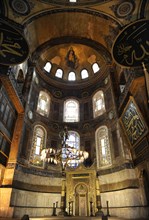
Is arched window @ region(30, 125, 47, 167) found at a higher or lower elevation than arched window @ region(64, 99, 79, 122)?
lower

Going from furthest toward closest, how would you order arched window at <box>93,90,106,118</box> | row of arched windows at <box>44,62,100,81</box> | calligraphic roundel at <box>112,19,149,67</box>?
1. row of arched windows at <box>44,62,100,81</box>
2. arched window at <box>93,90,106,118</box>
3. calligraphic roundel at <box>112,19,149,67</box>

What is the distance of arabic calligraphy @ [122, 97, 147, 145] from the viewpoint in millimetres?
8523

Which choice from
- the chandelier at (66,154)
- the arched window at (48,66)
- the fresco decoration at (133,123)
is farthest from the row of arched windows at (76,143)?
the arched window at (48,66)

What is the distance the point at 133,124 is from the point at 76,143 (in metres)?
6.03

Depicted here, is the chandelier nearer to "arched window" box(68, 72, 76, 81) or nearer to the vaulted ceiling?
the vaulted ceiling

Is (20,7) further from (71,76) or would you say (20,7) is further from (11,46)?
(71,76)

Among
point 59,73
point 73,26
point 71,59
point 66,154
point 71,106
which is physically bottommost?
point 66,154

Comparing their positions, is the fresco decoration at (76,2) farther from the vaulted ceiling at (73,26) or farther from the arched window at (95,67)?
the arched window at (95,67)

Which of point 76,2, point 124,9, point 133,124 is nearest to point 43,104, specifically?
point 133,124

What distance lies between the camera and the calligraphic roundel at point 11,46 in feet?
28.8

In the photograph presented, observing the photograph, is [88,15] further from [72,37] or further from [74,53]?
[74,53]

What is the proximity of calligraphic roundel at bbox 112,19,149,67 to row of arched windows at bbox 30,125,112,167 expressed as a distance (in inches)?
229

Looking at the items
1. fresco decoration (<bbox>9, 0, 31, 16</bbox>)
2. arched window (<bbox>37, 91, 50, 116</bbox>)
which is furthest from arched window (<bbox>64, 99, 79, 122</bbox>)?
fresco decoration (<bbox>9, 0, 31, 16</bbox>)

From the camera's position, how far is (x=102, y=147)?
501 inches
